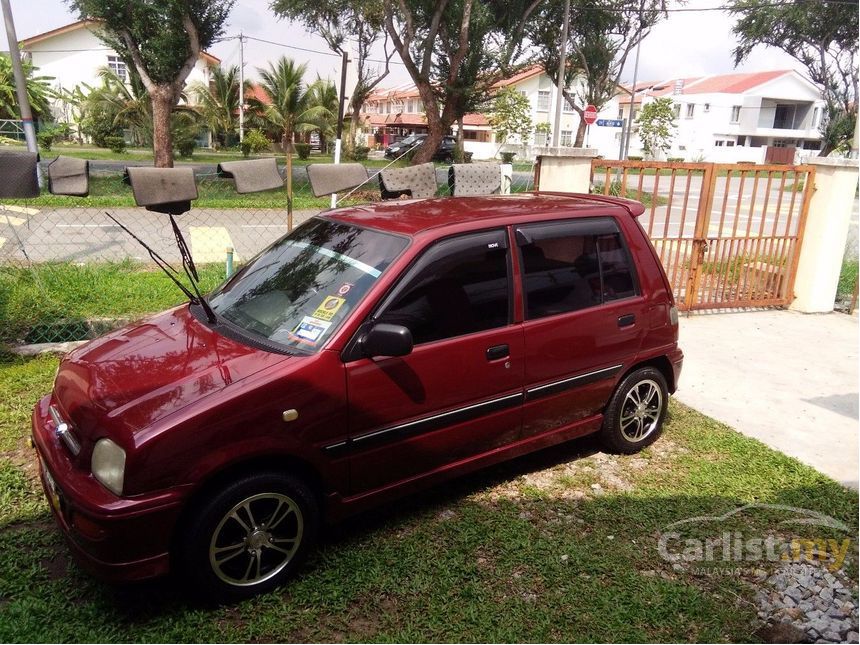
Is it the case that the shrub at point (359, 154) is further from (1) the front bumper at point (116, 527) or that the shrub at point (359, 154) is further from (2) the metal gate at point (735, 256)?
(1) the front bumper at point (116, 527)

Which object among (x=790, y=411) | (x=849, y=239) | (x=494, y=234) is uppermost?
(x=494, y=234)

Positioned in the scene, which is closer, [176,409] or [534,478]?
[176,409]

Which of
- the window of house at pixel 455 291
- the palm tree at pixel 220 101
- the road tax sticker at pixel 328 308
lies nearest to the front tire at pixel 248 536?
the road tax sticker at pixel 328 308

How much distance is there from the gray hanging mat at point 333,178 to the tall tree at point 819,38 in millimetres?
28987

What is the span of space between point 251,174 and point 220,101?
3303 centimetres

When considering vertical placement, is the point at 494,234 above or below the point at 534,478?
above

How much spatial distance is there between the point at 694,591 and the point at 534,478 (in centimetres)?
125

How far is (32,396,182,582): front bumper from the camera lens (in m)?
2.53

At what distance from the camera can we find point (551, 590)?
3.11m

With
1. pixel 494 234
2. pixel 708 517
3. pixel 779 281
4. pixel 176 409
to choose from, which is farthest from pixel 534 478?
pixel 779 281

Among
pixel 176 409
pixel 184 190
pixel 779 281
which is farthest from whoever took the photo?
pixel 779 281

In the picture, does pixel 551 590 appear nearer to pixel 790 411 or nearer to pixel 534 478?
pixel 534 478

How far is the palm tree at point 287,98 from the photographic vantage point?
3281 cm

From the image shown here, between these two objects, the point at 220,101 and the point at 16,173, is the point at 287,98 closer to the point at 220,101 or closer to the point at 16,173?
the point at 220,101
